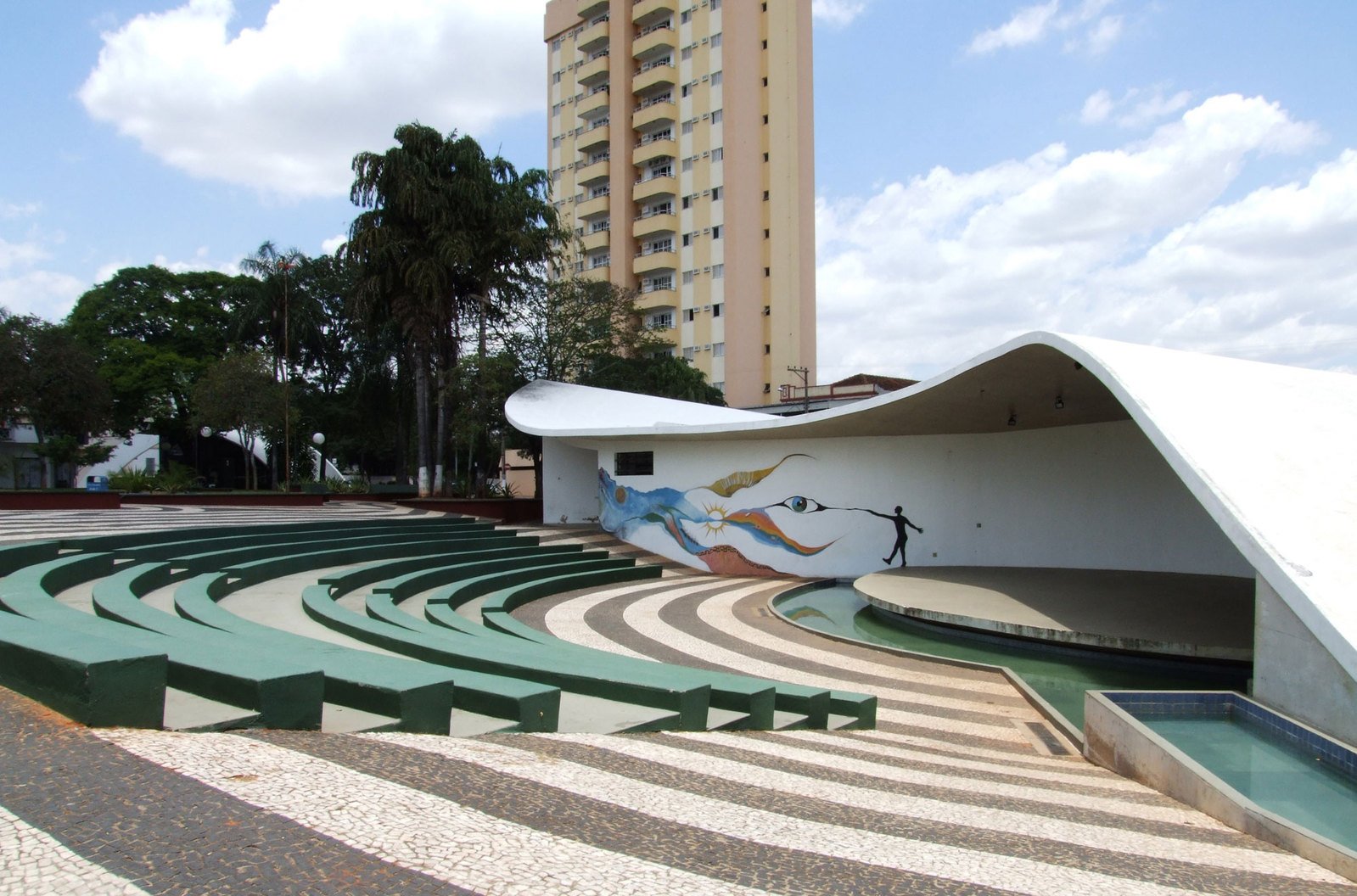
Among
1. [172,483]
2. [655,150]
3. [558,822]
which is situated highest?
[655,150]

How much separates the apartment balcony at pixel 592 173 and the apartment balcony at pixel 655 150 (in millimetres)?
2769

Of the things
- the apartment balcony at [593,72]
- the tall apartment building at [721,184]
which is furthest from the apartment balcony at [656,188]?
the apartment balcony at [593,72]

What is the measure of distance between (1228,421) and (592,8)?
5503cm

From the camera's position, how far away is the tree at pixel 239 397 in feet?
93.1

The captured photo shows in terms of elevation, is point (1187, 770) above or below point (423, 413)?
below

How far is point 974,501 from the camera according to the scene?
16.7 m

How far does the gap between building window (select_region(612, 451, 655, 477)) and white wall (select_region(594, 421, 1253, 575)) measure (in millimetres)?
756

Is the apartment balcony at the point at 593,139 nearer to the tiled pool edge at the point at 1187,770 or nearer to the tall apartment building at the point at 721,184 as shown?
the tall apartment building at the point at 721,184

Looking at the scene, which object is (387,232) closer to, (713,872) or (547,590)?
(547,590)

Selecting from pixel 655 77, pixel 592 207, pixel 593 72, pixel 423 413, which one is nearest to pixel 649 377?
pixel 423 413

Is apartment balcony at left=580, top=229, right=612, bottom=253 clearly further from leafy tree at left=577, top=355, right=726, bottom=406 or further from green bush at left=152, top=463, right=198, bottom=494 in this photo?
green bush at left=152, top=463, right=198, bottom=494

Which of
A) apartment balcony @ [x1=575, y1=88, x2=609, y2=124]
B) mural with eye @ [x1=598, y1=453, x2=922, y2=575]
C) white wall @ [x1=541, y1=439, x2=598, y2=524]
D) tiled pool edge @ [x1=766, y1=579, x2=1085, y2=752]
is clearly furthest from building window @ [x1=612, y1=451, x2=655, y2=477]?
apartment balcony @ [x1=575, y1=88, x2=609, y2=124]

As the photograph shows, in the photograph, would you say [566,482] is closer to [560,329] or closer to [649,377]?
[560,329]

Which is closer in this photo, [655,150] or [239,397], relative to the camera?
[239,397]
